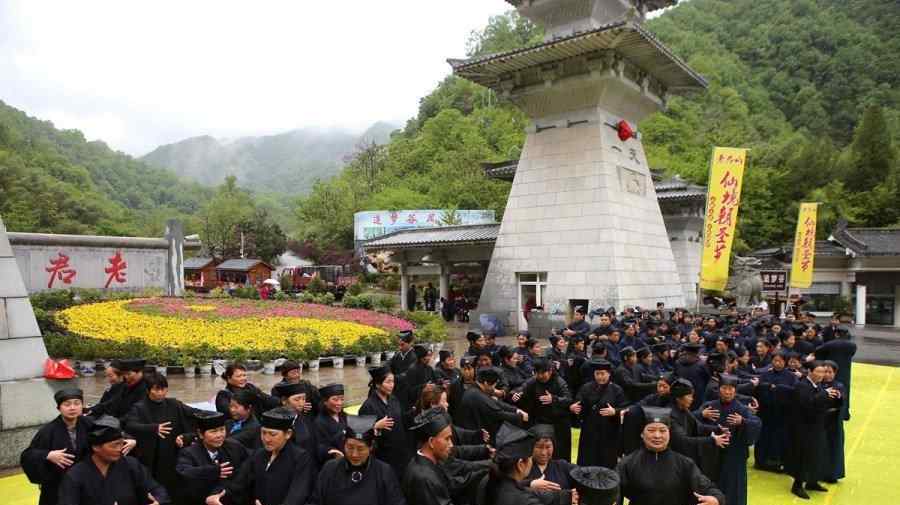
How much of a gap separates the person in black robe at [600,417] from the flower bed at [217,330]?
721 centimetres

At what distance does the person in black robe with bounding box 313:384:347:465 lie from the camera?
4645 mm

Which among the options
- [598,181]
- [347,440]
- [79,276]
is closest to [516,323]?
[598,181]

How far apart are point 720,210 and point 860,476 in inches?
306

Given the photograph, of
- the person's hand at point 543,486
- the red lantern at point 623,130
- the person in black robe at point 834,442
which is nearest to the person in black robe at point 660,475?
the person's hand at point 543,486

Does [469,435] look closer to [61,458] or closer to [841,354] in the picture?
[61,458]

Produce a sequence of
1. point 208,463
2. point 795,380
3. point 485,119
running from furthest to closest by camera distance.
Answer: point 485,119 → point 795,380 → point 208,463

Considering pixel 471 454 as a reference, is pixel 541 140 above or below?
above

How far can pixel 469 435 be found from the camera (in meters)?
4.80

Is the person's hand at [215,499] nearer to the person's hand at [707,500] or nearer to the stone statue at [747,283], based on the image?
the person's hand at [707,500]

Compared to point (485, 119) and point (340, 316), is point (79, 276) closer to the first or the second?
point (340, 316)

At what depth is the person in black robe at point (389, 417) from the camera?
4.87m

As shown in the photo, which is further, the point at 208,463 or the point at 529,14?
the point at 529,14

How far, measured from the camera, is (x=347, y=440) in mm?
3383

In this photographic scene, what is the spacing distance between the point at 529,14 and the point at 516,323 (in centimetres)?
1005
